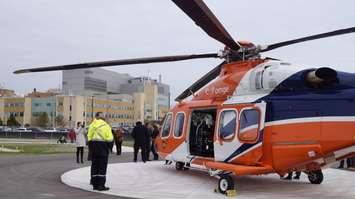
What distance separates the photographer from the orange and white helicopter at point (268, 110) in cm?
1067

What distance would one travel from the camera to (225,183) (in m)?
11.6

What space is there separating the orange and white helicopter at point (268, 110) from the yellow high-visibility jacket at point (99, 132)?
162 centimetres

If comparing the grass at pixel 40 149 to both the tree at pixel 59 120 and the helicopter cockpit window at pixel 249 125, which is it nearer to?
the helicopter cockpit window at pixel 249 125

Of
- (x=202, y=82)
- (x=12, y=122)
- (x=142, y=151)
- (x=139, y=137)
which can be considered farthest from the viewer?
(x=12, y=122)

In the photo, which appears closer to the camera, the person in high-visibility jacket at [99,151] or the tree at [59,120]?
the person in high-visibility jacket at [99,151]

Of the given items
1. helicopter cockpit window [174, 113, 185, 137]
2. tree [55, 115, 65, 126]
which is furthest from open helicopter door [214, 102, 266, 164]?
tree [55, 115, 65, 126]

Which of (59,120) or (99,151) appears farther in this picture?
(59,120)

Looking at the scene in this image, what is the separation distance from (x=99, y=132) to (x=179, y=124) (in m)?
3.74

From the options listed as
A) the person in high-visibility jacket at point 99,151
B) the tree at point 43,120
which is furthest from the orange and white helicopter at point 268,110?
the tree at point 43,120

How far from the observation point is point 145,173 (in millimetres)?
16203

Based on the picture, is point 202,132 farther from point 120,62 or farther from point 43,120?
point 43,120

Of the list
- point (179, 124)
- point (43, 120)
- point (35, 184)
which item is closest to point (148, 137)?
point (179, 124)

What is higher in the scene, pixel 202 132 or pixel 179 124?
pixel 179 124

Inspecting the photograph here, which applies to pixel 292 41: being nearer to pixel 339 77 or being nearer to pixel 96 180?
pixel 339 77
